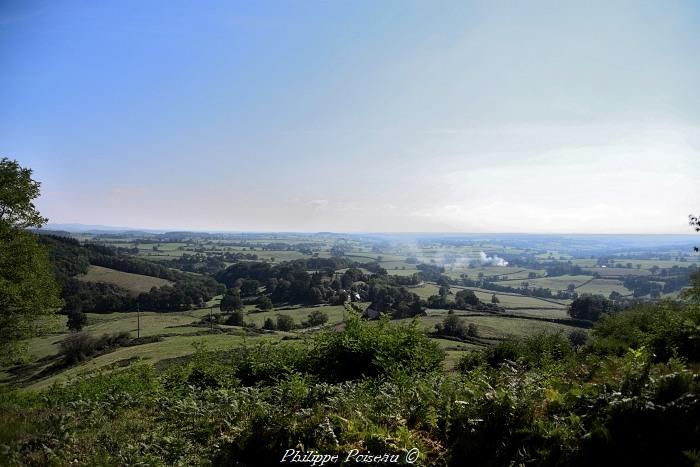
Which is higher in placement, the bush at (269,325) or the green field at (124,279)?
the green field at (124,279)

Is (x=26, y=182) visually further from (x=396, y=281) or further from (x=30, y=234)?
(x=396, y=281)

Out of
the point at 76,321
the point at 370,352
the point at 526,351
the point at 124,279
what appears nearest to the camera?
the point at 370,352

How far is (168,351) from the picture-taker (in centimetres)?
3975

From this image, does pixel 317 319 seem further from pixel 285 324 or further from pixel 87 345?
pixel 87 345

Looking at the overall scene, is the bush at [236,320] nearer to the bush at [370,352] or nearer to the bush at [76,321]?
the bush at [76,321]

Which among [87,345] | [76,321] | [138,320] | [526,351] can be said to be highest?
[526,351]

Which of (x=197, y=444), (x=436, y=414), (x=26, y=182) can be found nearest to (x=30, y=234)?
(x=26, y=182)

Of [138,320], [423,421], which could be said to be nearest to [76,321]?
[138,320]

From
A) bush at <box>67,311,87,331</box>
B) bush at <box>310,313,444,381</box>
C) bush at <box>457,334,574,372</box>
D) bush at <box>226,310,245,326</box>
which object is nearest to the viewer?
bush at <box>310,313,444,381</box>

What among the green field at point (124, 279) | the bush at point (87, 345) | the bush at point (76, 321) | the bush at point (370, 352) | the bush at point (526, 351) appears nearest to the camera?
→ the bush at point (370, 352)

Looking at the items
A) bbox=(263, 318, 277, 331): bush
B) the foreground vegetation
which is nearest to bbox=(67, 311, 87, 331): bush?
bbox=(263, 318, 277, 331): bush

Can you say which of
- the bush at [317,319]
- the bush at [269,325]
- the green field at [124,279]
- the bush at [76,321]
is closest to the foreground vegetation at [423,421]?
the bush at [269,325]

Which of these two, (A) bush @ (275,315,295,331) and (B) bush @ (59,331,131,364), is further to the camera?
(A) bush @ (275,315,295,331)

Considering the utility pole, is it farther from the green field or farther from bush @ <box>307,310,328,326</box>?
bush @ <box>307,310,328,326</box>
